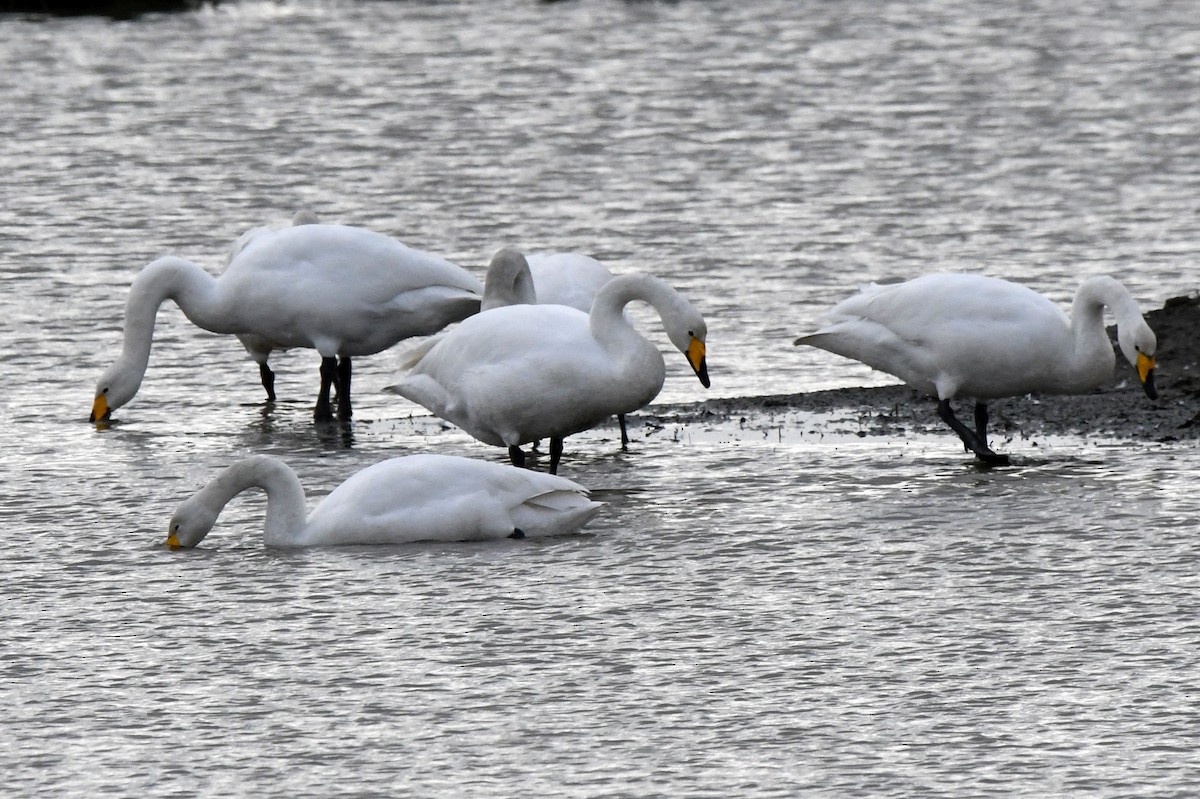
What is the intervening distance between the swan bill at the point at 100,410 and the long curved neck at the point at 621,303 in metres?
2.76

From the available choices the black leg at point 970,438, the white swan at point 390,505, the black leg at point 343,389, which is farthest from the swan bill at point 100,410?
the black leg at point 970,438

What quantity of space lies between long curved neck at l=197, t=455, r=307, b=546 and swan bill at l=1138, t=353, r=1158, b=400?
3.72 metres

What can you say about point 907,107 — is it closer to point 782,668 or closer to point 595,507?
point 595,507

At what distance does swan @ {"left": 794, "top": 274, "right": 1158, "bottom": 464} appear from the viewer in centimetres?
1027

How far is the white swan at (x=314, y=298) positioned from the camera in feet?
37.9

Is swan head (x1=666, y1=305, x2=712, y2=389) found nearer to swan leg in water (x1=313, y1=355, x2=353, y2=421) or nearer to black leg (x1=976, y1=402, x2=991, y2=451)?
black leg (x1=976, y1=402, x2=991, y2=451)

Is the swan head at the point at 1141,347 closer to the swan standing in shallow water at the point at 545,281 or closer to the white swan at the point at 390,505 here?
the swan standing in shallow water at the point at 545,281

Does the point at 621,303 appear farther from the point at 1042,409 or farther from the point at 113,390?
the point at 113,390

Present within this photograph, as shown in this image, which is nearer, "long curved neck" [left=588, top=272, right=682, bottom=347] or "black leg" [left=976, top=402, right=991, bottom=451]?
"long curved neck" [left=588, top=272, right=682, bottom=347]

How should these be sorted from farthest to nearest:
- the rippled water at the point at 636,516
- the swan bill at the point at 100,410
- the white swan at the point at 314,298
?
the white swan at the point at 314,298 → the swan bill at the point at 100,410 → the rippled water at the point at 636,516

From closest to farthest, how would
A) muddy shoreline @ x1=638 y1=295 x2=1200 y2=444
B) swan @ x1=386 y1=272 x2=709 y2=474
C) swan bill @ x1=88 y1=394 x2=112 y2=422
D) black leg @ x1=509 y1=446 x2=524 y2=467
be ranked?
swan @ x1=386 y1=272 x2=709 y2=474 → black leg @ x1=509 y1=446 x2=524 y2=467 → muddy shoreline @ x1=638 y1=295 x2=1200 y2=444 → swan bill @ x1=88 y1=394 x2=112 y2=422

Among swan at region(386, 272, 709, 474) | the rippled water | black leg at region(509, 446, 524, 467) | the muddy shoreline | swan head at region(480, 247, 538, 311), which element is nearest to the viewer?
the rippled water

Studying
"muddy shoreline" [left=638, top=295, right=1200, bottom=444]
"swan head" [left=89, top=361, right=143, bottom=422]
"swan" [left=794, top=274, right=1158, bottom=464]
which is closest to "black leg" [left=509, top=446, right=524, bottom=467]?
"muddy shoreline" [left=638, top=295, right=1200, bottom=444]

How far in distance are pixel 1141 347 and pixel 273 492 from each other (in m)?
3.86
